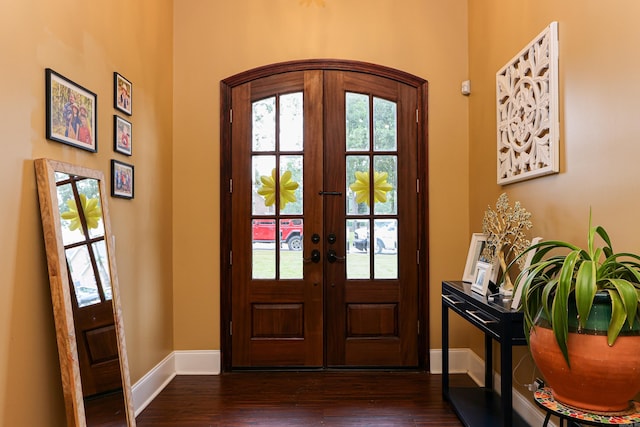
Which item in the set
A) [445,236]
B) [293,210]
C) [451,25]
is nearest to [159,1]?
[293,210]

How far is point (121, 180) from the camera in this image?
8.97 feet

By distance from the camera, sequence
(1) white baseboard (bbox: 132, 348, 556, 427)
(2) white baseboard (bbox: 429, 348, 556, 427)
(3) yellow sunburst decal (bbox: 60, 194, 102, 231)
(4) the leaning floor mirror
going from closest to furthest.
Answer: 1. (4) the leaning floor mirror
2. (3) yellow sunburst decal (bbox: 60, 194, 102, 231)
3. (2) white baseboard (bbox: 429, 348, 556, 427)
4. (1) white baseboard (bbox: 132, 348, 556, 427)

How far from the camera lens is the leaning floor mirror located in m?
1.90

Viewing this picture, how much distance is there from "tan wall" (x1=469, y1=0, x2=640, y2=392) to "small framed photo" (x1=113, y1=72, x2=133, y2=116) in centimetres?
247

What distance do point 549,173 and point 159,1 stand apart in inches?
118

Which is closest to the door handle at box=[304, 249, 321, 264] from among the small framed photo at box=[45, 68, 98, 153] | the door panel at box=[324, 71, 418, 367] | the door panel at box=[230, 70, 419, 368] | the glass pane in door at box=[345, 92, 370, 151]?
the door panel at box=[230, 70, 419, 368]

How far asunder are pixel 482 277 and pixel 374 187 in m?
1.30

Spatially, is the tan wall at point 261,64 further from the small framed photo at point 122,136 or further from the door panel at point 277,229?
the small framed photo at point 122,136

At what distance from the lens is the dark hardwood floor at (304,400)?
2.79 metres

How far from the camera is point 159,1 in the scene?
340 cm

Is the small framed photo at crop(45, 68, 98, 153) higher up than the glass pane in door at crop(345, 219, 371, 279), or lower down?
higher up

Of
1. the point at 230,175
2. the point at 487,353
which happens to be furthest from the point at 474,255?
the point at 230,175

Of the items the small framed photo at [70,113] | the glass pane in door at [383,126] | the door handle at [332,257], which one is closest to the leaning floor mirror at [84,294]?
the small framed photo at [70,113]

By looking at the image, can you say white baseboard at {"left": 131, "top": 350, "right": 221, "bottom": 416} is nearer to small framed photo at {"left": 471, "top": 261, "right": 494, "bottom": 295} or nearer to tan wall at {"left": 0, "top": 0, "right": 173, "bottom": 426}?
tan wall at {"left": 0, "top": 0, "right": 173, "bottom": 426}
